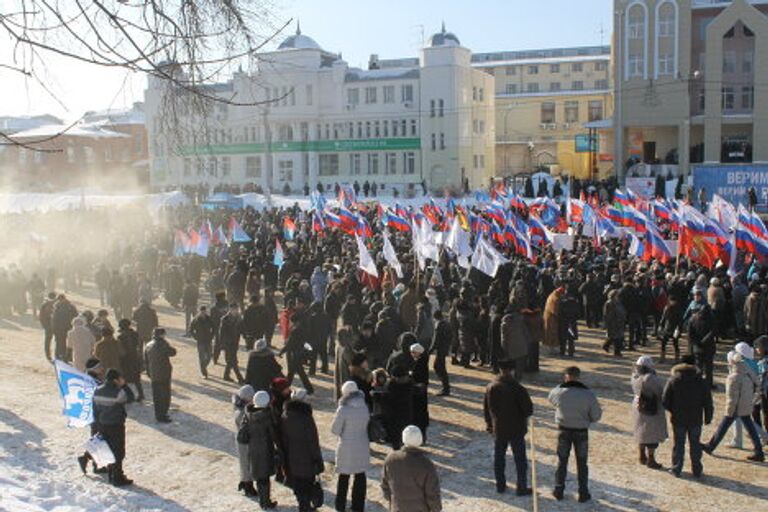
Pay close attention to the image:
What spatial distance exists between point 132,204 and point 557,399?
1390 inches

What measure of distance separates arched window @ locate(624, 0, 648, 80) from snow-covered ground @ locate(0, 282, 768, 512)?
38.1 metres

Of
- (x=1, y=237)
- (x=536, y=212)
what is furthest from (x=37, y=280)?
(x=1, y=237)

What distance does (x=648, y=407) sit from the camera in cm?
926

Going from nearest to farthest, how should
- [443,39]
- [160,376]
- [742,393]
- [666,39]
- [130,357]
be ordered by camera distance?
1. [742,393]
2. [160,376]
3. [130,357]
4. [666,39]
5. [443,39]

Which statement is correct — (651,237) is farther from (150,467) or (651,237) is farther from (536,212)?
(150,467)

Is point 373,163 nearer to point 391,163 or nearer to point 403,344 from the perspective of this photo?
point 391,163

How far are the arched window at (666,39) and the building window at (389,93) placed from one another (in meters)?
18.8

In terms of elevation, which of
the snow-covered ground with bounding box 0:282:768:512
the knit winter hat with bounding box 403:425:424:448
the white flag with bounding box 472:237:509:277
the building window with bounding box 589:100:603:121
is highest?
the building window with bounding box 589:100:603:121

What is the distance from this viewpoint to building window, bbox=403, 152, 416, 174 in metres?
60.0

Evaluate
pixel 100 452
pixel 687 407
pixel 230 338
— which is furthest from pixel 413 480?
pixel 230 338

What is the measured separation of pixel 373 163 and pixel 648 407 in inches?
2084

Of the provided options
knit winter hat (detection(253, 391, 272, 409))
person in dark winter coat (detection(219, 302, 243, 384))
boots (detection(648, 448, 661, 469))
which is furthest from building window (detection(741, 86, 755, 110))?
knit winter hat (detection(253, 391, 272, 409))

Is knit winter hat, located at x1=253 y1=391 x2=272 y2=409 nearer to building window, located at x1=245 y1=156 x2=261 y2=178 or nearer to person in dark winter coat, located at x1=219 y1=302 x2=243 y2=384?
person in dark winter coat, located at x1=219 y1=302 x2=243 y2=384

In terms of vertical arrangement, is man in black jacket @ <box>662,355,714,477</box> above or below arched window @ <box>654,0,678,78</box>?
below
